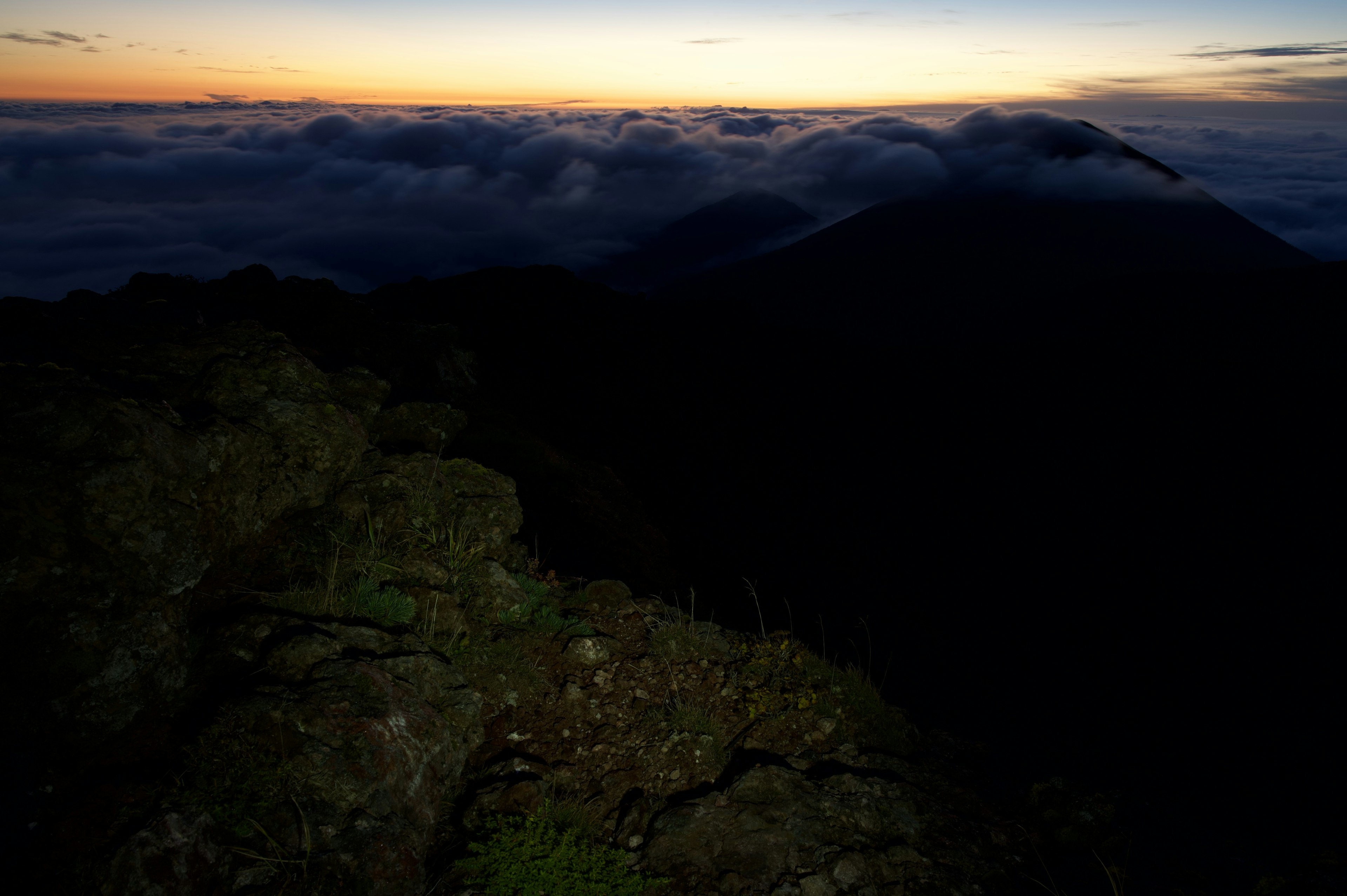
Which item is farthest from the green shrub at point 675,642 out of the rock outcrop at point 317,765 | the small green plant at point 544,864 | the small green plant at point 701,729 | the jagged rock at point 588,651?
the small green plant at point 544,864

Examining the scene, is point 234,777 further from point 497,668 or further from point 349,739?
point 497,668

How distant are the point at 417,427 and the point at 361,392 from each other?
88cm

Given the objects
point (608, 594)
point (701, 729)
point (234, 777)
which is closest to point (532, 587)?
point (608, 594)

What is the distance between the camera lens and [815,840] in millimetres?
3668

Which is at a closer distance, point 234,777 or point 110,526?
point 234,777

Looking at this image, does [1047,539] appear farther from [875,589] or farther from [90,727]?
[90,727]

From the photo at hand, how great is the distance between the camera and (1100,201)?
127 metres

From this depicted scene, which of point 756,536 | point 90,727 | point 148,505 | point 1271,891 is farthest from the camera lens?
point 756,536

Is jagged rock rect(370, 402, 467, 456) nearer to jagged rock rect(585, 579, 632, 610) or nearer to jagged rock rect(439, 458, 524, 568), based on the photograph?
jagged rock rect(439, 458, 524, 568)

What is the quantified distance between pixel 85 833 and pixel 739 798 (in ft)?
10.1

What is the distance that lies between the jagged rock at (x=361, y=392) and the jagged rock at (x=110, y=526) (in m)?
1.55

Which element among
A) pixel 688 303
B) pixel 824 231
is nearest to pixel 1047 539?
pixel 688 303

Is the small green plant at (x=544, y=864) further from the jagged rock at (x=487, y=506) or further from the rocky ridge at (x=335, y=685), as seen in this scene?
the jagged rock at (x=487, y=506)

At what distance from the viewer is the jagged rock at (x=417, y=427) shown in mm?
6594
